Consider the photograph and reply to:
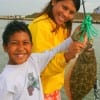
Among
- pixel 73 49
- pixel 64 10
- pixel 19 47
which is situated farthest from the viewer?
pixel 64 10

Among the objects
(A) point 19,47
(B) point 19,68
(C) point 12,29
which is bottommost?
(B) point 19,68

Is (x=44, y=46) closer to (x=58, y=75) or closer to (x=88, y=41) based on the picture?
(x=58, y=75)

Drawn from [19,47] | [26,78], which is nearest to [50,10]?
[19,47]

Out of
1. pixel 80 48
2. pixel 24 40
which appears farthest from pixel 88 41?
pixel 24 40

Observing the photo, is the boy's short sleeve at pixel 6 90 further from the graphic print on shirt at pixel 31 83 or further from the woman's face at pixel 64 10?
the woman's face at pixel 64 10

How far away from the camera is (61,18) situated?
2.97 meters

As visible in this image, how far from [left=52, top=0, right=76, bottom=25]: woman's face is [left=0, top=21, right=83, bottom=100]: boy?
260 millimetres

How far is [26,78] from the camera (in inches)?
103

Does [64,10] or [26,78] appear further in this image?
[64,10]

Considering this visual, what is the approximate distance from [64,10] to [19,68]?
60 centimetres

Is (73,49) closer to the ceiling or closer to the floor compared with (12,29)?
closer to the floor

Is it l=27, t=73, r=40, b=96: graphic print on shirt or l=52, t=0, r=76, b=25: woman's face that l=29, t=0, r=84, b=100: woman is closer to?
l=52, t=0, r=76, b=25: woman's face

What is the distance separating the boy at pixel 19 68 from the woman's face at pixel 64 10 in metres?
0.26

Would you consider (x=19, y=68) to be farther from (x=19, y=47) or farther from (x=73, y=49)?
(x=73, y=49)
